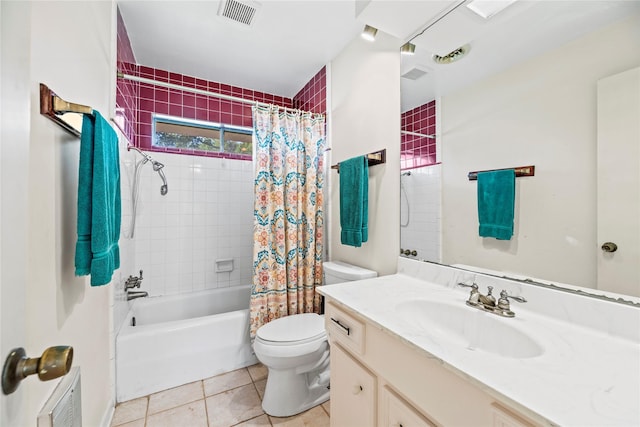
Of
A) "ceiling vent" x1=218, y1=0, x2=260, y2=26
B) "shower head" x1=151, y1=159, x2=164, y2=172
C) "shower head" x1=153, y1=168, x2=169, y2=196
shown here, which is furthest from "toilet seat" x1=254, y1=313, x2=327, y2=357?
"ceiling vent" x1=218, y1=0, x2=260, y2=26

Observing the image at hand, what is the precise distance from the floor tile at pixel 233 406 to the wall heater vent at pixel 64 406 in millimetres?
952

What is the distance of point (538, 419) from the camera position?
0.48 metres

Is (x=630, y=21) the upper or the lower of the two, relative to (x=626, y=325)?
upper

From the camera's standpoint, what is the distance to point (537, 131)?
0.96m

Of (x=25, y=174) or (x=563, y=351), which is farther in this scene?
(x=563, y=351)

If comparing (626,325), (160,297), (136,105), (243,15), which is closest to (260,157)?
(243,15)

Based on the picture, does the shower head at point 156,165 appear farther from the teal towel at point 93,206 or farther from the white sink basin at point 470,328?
the white sink basin at point 470,328

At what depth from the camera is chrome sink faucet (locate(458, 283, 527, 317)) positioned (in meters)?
0.95

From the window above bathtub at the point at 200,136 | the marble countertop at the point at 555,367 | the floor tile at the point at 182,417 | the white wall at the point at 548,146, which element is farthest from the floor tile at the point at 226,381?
the window above bathtub at the point at 200,136

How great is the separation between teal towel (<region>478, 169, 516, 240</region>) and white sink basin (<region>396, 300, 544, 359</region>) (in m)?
0.34

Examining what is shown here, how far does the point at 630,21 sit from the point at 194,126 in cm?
283

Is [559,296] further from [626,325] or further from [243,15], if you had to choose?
[243,15]

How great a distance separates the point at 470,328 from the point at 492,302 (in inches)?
5.0

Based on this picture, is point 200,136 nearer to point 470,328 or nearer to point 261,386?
point 261,386
